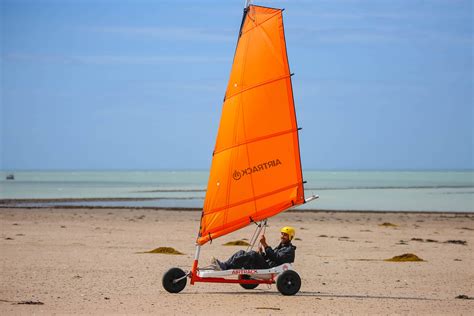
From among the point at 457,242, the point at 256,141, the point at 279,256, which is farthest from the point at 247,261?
the point at 457,242

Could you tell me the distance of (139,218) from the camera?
3928 centimetres

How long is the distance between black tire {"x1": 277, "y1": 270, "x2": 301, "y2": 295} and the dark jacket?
0.93 ft

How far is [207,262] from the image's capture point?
2077cm

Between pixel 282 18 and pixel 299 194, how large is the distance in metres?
3.06

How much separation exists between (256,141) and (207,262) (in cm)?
585

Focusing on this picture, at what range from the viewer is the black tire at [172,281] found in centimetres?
1523

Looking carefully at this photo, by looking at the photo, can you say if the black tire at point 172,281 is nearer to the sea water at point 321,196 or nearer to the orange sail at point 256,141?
the orange sail at point 256,141

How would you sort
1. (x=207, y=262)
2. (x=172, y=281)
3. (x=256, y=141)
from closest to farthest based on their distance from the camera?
1. (x=172, y=281)
2. (x=256, y=141)
3. (x=207, y=262)

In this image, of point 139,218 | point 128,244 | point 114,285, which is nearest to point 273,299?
point 114,285

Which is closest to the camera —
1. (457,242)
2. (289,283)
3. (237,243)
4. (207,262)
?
(289,283)

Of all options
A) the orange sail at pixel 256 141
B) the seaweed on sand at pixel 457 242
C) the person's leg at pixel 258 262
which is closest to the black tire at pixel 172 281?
the orange sail at pixel 256 141

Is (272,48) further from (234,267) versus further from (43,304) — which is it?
(43,304)

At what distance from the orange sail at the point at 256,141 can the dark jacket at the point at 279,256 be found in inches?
24.7

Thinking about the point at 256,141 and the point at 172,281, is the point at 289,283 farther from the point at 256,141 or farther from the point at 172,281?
the point at 256,141
